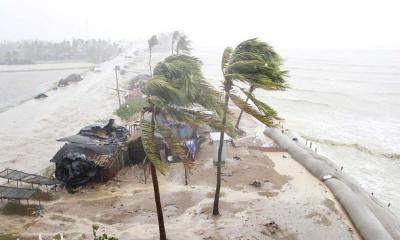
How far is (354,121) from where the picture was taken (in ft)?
129

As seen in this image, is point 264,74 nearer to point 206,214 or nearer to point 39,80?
point 206,214

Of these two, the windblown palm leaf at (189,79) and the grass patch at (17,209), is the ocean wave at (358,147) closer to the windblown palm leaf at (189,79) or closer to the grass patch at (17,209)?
the windblown palm leaf at (189,79)

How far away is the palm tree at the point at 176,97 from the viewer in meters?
9.91

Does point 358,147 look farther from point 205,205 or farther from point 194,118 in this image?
point 194,118

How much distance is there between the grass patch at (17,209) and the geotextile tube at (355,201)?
13213 millimetres

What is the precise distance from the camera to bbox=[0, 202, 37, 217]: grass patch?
14.9 meters

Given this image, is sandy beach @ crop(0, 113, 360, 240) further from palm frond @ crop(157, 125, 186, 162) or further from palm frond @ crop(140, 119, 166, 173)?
palm frond @ crop(140, 119, 166, 173)

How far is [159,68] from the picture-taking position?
10.6 m

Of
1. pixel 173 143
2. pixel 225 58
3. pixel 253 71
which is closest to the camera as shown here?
pixel 173 143

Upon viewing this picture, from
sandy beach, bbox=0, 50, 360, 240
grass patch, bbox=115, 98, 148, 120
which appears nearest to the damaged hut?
sandy beach, bbox=0, 50, 360, 240

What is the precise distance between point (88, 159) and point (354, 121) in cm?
3078

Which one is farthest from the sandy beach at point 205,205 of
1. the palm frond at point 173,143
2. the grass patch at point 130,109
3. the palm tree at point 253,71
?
the grass patch at point 130,109

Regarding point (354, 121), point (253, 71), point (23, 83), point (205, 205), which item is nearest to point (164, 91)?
point (253, 71)

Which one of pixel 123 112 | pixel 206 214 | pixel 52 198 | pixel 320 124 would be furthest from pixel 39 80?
pixel 206 214
